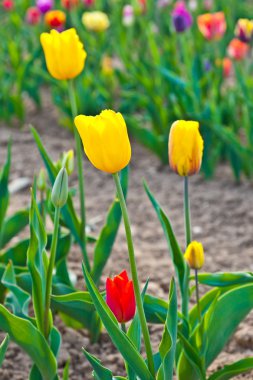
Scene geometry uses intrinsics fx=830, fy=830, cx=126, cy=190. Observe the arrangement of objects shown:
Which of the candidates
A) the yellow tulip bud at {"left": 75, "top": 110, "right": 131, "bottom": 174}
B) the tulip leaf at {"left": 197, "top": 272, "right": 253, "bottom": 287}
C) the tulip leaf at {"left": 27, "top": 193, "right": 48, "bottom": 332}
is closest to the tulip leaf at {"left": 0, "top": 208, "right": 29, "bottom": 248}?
the tulip leaf at {"left": 27, "top": 193, "right": 48, "bottom": 332}

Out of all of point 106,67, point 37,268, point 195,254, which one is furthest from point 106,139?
point 106,67

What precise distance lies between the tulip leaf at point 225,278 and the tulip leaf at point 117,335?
32 cm

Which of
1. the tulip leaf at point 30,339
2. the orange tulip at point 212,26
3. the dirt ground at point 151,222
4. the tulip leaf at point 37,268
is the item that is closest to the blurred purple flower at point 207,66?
the orange tulip at point 212,26

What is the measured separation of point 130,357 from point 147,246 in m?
1.33

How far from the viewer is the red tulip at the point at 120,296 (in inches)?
59.0

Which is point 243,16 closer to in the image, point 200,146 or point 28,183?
point 28,183

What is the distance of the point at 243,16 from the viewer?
5.43 meters

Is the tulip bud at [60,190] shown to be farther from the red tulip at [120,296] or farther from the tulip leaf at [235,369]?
the tulip leaf at [235,369]

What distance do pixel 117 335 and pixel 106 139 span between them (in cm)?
37

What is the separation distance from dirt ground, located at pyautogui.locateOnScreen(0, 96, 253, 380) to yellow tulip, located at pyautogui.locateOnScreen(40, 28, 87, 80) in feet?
2.42

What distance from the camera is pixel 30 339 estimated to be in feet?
5.59

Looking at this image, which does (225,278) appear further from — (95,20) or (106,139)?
(95,20)

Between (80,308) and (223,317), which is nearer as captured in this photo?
(223,317)

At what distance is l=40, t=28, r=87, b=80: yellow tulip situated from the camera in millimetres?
1929
